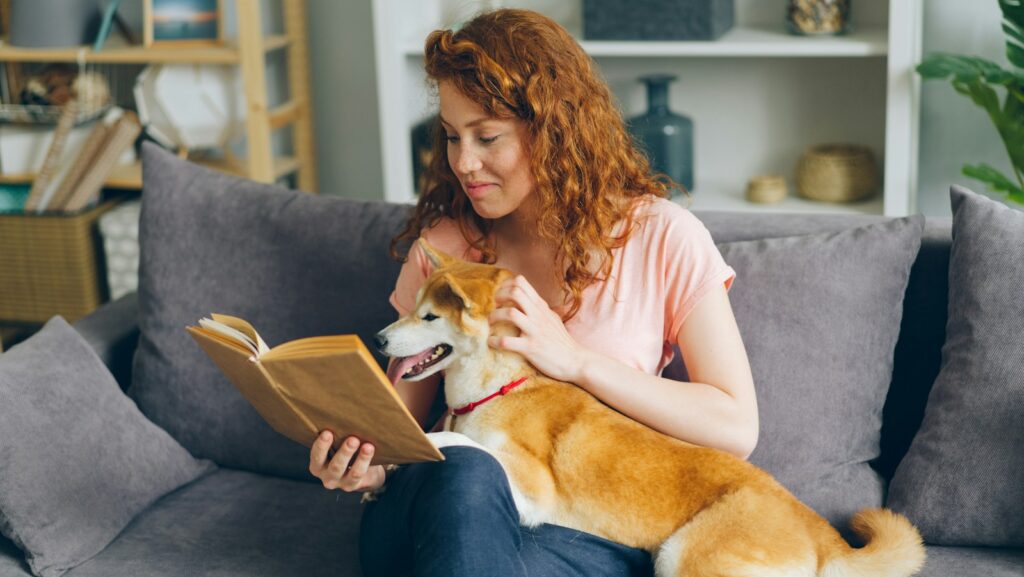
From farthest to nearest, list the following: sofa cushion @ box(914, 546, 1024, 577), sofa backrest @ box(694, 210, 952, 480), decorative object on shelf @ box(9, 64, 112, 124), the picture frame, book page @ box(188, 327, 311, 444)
→ decorative object on shelf @ box(9, 64, 112, 124)
the picture frame
sofa backrest @ box(694, 210, 952, 480)
sofa cushion @ box(914, 546, 1024, 577)
book page @ box(188, 327, 311, 444)

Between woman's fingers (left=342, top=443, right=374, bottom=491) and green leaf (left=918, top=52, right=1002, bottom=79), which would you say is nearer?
woman's fingers (left=342, top=443, right=374, bottom=491)

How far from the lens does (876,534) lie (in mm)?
1539

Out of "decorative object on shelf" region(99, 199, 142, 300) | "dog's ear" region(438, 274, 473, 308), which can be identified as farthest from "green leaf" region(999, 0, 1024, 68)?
"decorative object on shelf" region(99, 199, 142, 300)

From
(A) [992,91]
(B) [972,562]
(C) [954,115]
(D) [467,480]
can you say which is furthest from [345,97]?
(B) [972,562]

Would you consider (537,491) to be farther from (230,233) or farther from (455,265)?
(230,233)

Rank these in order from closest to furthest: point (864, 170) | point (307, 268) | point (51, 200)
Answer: point (307, 268) → point (864, 170) → point (51, 200)

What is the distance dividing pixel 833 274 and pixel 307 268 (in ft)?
2.96

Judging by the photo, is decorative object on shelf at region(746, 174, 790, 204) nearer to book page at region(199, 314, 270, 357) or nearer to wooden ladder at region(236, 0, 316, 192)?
wooden ladder at region(236, 0, 316, 192)

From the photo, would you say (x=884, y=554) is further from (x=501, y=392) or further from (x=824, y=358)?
(x=501, y=392)

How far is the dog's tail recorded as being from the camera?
145cm

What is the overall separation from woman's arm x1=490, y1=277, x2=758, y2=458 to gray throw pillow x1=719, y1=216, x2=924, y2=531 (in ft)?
0.59

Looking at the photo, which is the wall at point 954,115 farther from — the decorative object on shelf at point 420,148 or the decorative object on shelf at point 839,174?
the decorative object on shelf at point 420,148

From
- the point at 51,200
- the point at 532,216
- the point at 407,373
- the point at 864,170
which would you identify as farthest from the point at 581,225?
the point at 51,200

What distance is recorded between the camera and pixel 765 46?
9.22 feet
